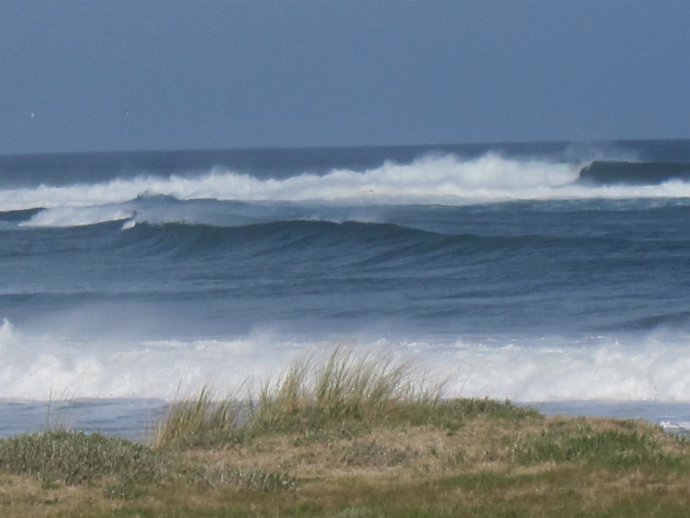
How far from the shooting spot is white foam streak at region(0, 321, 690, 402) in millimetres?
13430

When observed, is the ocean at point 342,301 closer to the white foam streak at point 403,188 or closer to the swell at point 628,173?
the white foam streak at point 403,188

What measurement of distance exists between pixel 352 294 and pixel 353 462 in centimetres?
1386

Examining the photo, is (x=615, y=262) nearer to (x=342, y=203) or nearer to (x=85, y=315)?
(x=85, y=315)

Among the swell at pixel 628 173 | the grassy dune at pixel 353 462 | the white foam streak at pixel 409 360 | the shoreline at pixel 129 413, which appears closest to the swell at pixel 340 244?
the white foam streak at pixel 409 360

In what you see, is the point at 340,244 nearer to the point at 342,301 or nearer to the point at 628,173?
the point at 342,301

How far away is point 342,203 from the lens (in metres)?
46.5

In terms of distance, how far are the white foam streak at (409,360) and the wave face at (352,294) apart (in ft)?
0.11

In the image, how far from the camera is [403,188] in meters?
53.8

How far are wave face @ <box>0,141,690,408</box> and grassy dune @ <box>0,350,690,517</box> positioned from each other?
3.70m

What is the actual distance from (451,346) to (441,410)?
6.03m

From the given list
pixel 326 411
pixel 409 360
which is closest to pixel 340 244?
pixel 409 360

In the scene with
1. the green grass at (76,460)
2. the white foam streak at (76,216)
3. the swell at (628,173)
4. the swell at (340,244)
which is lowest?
the white foam streak at (76,216)

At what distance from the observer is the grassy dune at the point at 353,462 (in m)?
6.72

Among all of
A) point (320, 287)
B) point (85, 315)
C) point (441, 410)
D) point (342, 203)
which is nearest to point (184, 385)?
point (441, 410)
